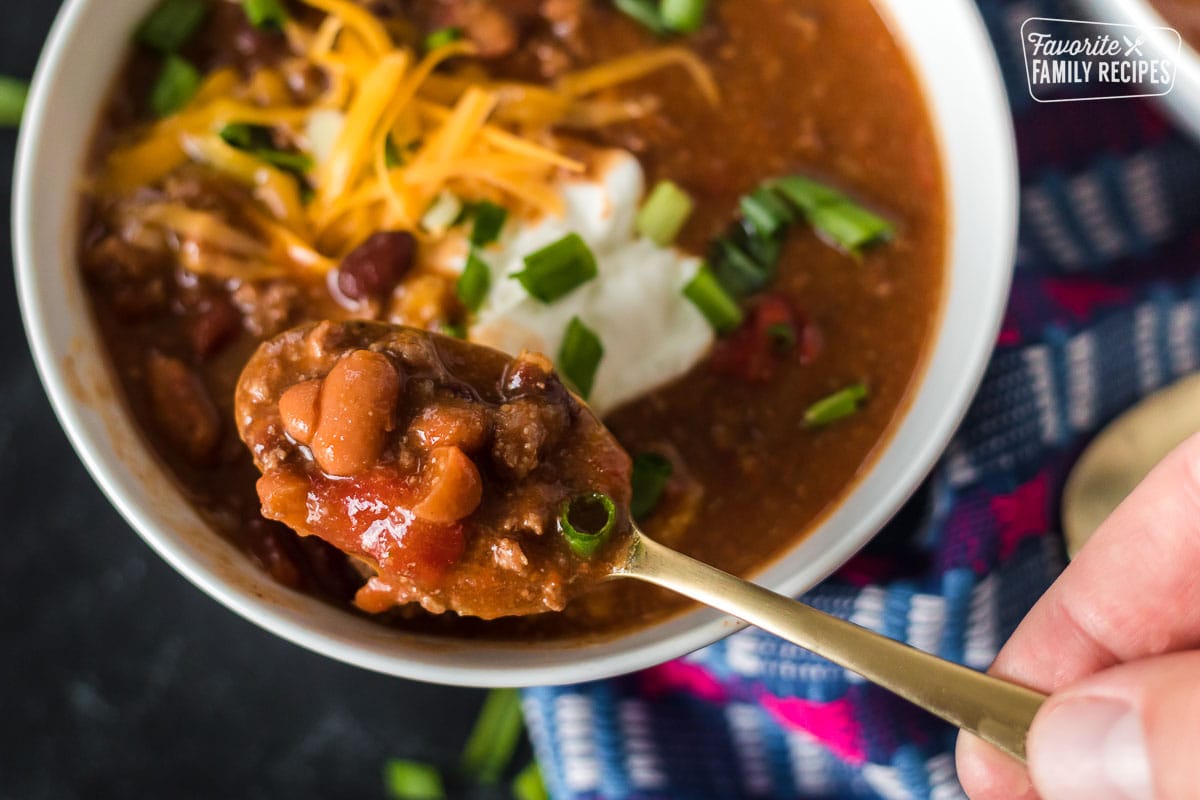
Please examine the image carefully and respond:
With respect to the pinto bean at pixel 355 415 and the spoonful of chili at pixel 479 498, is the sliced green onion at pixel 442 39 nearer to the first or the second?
the spoonful of chili at pixel 479 498

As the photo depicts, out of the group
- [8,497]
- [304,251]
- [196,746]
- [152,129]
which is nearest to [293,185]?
[304,251]

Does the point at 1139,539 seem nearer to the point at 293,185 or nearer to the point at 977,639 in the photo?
the point at 977,639

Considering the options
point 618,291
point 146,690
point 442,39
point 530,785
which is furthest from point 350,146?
point 530,785

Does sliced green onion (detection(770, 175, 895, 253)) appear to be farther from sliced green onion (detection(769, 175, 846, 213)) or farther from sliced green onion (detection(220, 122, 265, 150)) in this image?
sliced green onion (detection(220, 122, 265, 150))

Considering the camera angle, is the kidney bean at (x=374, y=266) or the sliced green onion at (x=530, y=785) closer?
the kidney bean at (x=374, y=266)

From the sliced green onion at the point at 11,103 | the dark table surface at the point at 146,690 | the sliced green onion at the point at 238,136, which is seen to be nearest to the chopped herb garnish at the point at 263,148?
the sliced green onion at the point at 238,136
